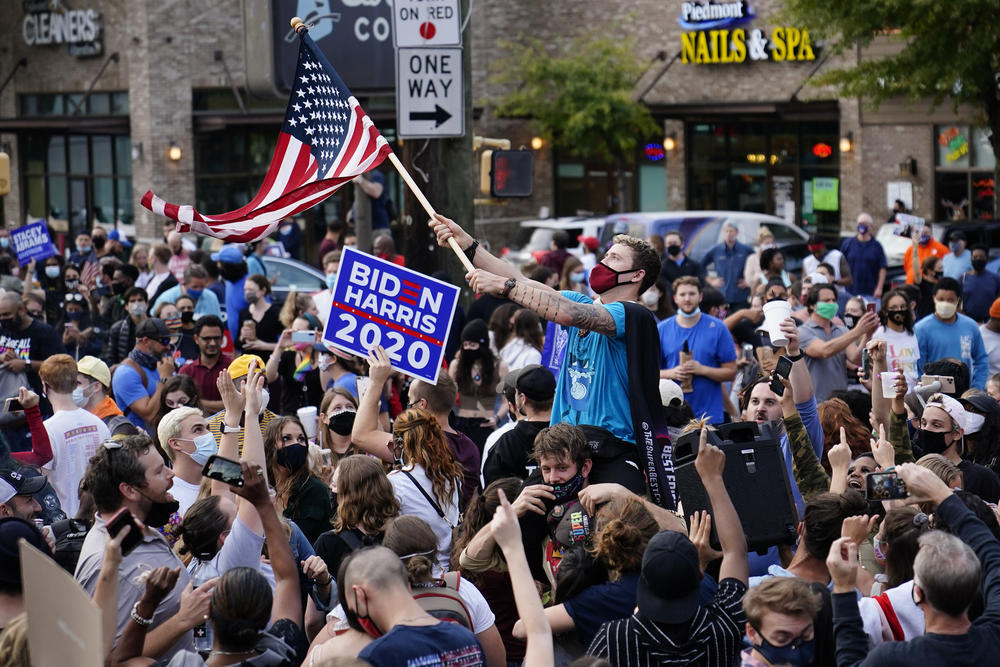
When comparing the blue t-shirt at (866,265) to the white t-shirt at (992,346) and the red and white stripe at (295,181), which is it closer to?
the white t-shirt at (992,346)

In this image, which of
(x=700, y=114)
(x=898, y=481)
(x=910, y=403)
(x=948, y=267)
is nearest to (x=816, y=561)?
(x=898, y=481)

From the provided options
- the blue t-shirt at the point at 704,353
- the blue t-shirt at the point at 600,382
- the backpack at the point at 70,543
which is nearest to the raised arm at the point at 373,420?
the blue t-shirt at the point at 600,382

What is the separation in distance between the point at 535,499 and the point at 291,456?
5.57 ft

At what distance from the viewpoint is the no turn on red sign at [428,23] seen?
1039cm

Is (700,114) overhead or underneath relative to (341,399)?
overhead

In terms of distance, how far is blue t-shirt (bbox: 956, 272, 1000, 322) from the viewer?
617 inches

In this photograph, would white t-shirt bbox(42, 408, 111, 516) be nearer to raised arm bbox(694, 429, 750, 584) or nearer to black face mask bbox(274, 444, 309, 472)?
black face mask bbox(274, 444, 309, 472)

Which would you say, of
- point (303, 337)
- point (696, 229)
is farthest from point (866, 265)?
point (303, 337)

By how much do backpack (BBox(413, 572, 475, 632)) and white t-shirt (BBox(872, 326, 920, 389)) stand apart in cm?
619

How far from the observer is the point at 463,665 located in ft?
14.5

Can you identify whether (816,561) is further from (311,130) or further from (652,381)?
(311,130)

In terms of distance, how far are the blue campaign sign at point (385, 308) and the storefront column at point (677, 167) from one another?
957 inches

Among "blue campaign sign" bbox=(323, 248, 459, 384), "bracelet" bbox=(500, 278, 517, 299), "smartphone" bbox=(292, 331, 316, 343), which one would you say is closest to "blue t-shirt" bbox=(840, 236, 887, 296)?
"smartphone" bbox=(292, 331, 316, 343)

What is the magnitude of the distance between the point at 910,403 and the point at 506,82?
84.3 feet
